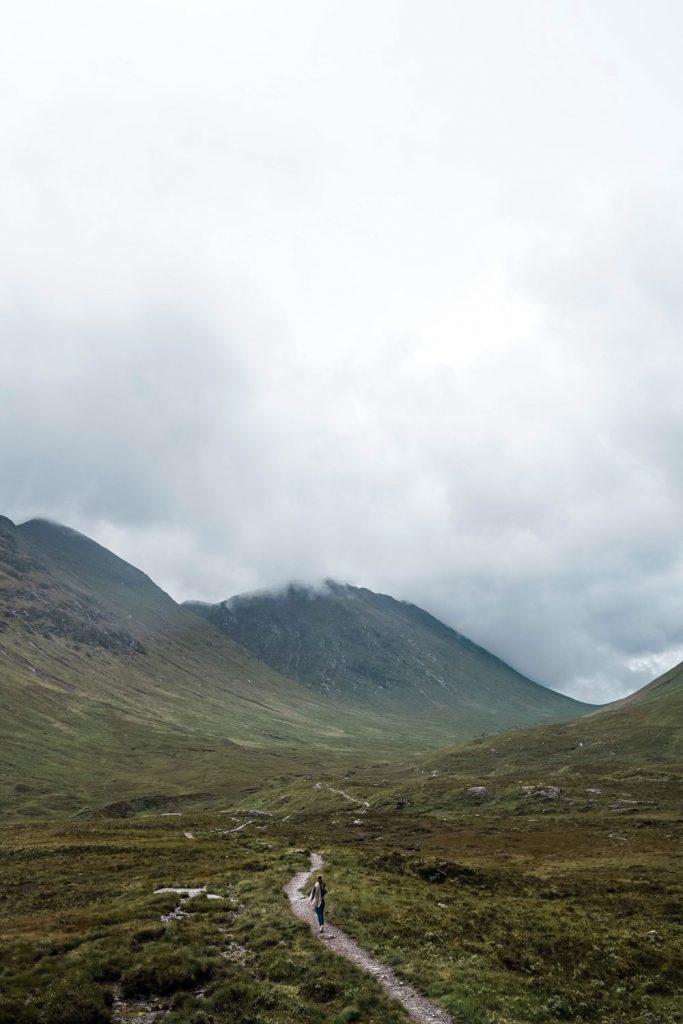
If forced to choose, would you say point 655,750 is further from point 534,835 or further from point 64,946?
point 64,946

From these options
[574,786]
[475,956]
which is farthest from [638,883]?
[574,786]

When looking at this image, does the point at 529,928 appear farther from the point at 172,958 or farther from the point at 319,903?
the point at 172,958

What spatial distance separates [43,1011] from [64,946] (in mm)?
9522

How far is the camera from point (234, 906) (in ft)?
131

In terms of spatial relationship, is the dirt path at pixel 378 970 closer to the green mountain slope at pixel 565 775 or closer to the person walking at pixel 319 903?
the person walking at pixel 319 903

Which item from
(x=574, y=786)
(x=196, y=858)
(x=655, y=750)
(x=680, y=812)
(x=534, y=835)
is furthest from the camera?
(x=655, y=750)

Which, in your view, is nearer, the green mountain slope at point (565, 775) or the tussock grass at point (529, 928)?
the tussock grass at point (529, 928)

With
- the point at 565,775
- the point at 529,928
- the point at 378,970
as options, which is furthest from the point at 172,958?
the point at 565,775

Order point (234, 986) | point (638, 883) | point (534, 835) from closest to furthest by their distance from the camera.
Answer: point (234, 986) < point (638, 883) < point (534, 835)

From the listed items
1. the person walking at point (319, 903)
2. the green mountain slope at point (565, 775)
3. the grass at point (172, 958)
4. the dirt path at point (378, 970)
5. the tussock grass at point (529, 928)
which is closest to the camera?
the dirt path at point (378, 970)

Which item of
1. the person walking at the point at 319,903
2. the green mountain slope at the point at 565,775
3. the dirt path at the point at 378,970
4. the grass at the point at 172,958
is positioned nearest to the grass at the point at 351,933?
the grass at the point at 172,958

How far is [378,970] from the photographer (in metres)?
27.8

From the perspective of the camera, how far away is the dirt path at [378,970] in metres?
23.5

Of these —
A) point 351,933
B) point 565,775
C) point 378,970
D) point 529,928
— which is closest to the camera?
point 378,970
